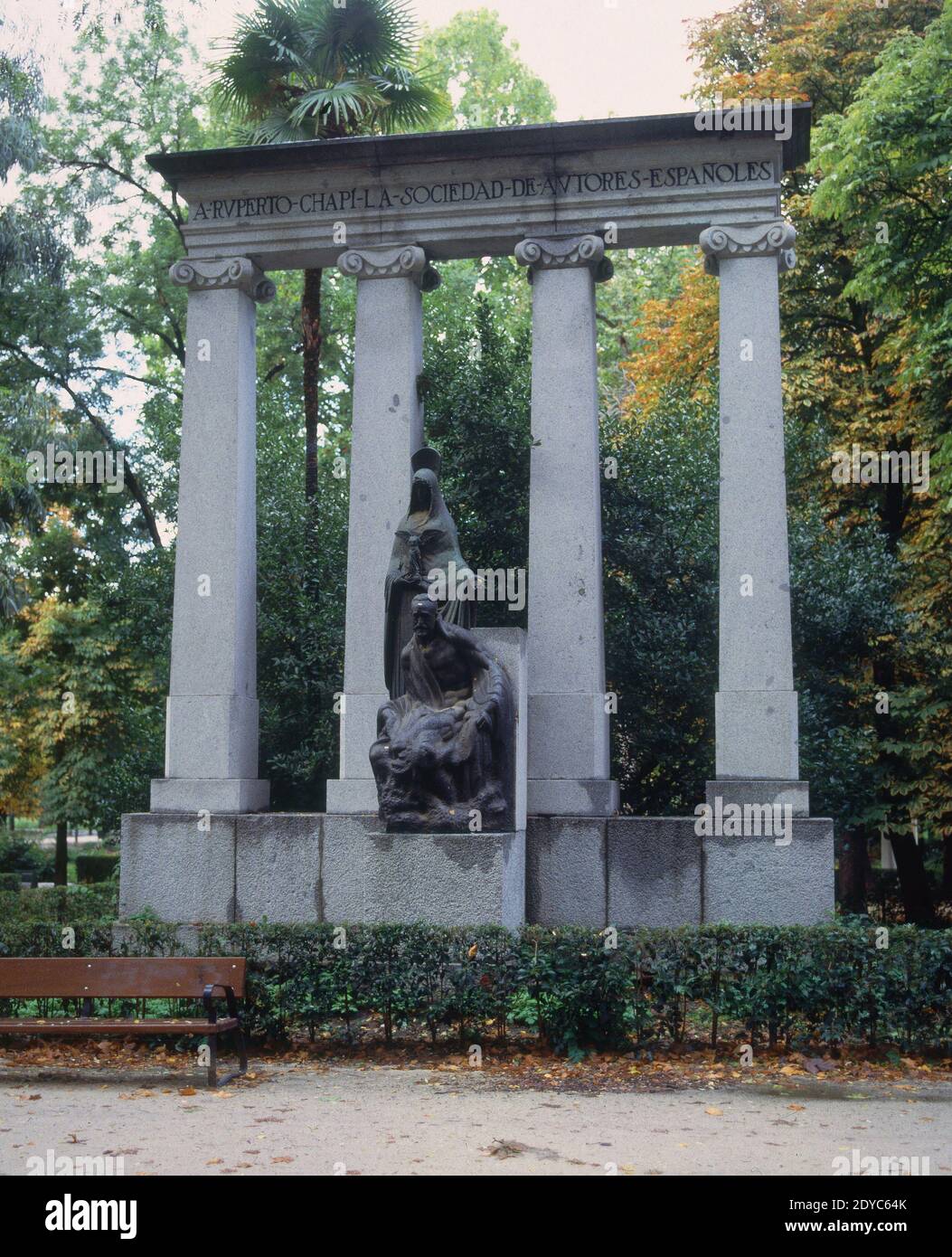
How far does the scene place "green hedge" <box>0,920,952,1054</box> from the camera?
32.1 feet

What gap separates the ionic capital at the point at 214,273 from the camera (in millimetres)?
15438

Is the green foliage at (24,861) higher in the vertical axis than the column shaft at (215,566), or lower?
lower

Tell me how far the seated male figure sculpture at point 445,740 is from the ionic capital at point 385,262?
466cm

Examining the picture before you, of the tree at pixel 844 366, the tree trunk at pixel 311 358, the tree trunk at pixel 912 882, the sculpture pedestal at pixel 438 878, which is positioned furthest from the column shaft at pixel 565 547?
the tree trunk at pixel 912 882

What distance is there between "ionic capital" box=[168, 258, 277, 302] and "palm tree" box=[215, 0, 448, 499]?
364cm

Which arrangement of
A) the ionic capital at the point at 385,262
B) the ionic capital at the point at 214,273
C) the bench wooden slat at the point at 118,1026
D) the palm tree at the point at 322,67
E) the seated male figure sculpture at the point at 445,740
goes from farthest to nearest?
the palm tree at the point at 322,67
the ionic capital at the point at 214,273
the ionic capital at the point at 385,262
the seated male figure sculpture at the point at 445,740
the bench wooden slat at the point at 118,1026

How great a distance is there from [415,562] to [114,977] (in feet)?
16.6

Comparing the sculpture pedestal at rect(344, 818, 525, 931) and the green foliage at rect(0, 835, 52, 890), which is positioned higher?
the sculpture pedestal at rect(344, 818, 525, 931)

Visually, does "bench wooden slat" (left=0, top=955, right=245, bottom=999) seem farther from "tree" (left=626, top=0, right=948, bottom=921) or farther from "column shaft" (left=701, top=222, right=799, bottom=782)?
"tree" (left=626, top=0, right=948, bottom=921)

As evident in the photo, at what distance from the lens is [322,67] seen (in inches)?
735

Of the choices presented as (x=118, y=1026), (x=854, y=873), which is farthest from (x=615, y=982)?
(x=854, y=873)

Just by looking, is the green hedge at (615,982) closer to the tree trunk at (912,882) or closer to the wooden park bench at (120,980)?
the wooden park bench at (120,980)

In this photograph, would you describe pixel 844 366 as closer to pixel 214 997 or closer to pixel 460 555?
pixel 460 555

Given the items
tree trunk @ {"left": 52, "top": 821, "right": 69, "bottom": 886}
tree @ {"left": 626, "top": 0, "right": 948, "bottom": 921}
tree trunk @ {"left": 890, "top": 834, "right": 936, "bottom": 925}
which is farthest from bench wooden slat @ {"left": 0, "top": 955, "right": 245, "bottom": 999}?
tree trunk @ {"left": 52, "top": 821, "right": 69, "bottom": 886}
